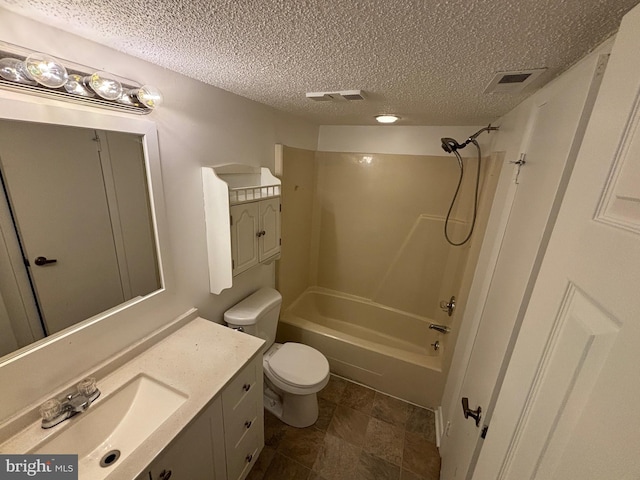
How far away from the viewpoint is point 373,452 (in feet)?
5.44

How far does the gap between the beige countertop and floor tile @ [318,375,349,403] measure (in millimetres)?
1110

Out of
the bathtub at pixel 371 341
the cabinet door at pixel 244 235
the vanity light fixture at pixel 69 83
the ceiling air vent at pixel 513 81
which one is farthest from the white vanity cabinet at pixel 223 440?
the ceiling air vent at pixel 513 81

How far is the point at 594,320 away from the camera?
16.1 inches

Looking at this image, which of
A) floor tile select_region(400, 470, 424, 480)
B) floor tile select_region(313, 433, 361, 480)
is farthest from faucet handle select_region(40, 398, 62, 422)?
floor tile select_region(400, 470, 424, 480)

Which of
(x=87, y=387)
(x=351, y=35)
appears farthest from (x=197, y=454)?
(x=351, y=35)

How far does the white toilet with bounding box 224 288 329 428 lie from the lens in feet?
5.35

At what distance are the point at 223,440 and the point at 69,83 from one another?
147cm

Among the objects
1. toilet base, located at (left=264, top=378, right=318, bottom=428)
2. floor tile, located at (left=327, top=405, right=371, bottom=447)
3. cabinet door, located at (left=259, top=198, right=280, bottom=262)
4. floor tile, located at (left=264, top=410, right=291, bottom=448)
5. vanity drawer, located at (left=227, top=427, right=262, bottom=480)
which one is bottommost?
floor tile, located at (left=264, top=410, right=291, bottom=448)

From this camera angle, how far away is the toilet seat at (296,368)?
5.41 ft

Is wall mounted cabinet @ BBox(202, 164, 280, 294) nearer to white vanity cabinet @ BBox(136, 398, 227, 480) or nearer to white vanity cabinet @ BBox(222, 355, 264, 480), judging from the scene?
white vanity cabinet @ BBox(222, 355, 264, 480)

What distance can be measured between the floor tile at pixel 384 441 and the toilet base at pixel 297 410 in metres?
0.40

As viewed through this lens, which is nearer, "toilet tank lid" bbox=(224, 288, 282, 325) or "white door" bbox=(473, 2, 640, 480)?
"white door" bbox=(473, 2, 640, 480)

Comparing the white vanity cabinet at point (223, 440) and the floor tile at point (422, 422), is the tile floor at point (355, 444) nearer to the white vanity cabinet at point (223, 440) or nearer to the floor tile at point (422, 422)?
the floor tile at point (422, 422)

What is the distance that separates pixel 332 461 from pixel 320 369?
1.72 ft
